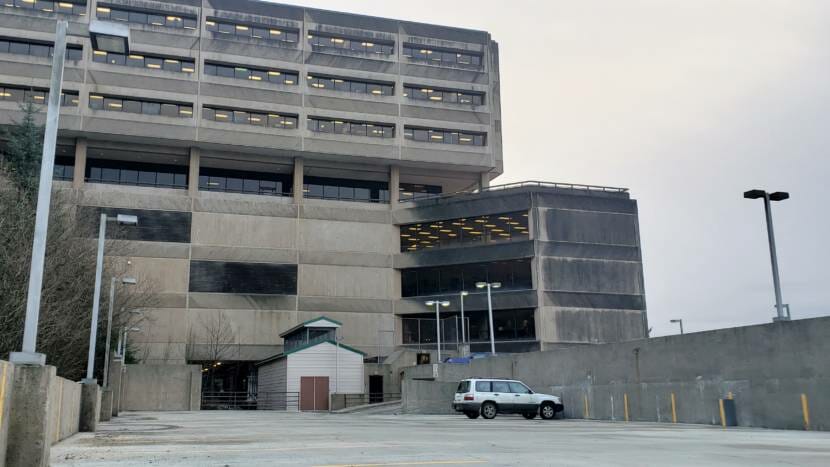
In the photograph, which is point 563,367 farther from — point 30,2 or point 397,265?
point 30,2

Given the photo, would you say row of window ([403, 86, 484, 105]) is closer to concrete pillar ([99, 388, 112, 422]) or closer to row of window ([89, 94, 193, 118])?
row of window ([89, 94, 193, 118])

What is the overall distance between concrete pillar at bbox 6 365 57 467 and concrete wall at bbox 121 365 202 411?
46.3 m

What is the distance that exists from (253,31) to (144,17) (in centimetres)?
1008

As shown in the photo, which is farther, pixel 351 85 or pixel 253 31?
pixel 351 85

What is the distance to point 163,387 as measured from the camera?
53.8 m

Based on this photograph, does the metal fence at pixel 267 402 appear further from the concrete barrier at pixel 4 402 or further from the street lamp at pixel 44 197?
the concrete barrier at pixel 4 402

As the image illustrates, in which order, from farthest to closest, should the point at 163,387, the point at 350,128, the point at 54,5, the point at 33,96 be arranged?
the point at 350,128, the point at 54,5, the point at 33,96, the point at 163,387

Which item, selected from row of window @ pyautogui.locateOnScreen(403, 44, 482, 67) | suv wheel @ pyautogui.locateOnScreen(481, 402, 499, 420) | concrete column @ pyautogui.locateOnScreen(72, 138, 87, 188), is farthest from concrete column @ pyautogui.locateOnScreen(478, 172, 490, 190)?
suv wheel @ pyautogui.locateOnScreen(481, 402, 499, 420)

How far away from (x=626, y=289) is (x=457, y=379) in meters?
26.3

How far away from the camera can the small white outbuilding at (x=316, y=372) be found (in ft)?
178

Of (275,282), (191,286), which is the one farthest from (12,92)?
(275,282)

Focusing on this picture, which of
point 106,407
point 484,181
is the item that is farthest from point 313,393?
point 484,181

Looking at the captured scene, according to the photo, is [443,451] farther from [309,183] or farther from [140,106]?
[309,183]

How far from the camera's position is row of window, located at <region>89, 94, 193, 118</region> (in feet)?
214
